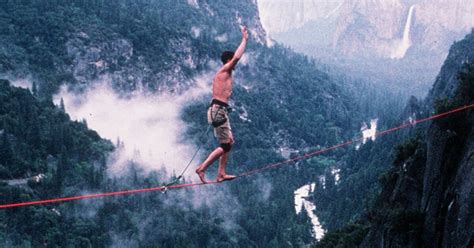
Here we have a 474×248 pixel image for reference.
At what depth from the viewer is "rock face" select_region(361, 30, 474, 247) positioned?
58.9 feet

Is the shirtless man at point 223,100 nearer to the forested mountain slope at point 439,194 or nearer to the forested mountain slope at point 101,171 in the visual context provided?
the forested mountain slope at point 439,194

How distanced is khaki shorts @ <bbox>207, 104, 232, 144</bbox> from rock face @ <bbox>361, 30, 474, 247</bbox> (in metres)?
7.39

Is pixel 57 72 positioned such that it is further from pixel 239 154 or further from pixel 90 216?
pixel 90 216

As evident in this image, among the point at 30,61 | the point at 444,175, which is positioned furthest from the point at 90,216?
the point at 444,175

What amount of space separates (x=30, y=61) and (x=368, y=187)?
9814 centimetres

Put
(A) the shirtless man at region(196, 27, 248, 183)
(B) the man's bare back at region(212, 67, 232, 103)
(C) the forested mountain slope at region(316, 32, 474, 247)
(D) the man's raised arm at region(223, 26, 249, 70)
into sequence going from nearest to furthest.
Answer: (D) the man's raised arm at region(223, 26, 249, 70)
(A) the shirtless man at region(196, 27, 248, 183)
(B) the man's bare back at region(212, 67, 232, 103)
(C) the forested mountain slope at region(316, 32, 474, 247)

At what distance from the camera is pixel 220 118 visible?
16.8 metres

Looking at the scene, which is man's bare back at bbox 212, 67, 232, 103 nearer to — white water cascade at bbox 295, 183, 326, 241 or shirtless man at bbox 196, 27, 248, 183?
shirtless man at bbox 196, 27, 248, 183

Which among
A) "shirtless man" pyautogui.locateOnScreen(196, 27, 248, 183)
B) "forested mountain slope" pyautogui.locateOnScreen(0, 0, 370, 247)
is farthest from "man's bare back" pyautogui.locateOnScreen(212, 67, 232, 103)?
"forested mountain slope" pyautogui.locateOnScreen(0, 0, 370, 247)

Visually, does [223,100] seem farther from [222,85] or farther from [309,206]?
[309,206]

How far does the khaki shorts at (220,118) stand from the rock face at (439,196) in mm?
7394

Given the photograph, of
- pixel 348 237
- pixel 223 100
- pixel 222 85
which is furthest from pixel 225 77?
pixel 348 237

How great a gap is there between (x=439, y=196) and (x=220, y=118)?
9.88 m

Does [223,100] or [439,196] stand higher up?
[223,100]
